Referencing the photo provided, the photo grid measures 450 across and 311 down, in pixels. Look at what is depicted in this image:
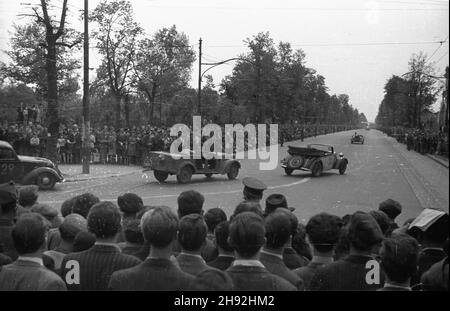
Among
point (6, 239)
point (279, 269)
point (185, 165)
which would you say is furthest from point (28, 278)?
point (185, 165)

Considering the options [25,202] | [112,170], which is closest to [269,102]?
[112,170]

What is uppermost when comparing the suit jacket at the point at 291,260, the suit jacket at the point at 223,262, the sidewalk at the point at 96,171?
the suit jacket at the point at 223,262

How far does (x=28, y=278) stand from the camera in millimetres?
3115

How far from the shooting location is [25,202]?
232 inches

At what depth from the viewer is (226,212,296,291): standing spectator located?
2908mm

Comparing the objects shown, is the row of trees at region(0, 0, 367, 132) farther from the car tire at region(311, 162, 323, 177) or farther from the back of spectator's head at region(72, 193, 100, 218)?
the back of spectator's head at region(72, 193, 100, 218)

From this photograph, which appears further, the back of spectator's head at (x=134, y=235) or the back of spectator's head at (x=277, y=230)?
the back of spectator's head at (x=134, y=235)

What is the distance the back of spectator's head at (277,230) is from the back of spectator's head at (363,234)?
0.41 meters

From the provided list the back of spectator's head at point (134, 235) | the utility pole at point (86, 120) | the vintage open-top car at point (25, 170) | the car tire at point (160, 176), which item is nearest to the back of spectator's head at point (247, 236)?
the back of spectator's head at point (134, 235)

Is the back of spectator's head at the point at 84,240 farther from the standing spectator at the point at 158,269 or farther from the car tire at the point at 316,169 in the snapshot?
the car tire at the point at 316,169

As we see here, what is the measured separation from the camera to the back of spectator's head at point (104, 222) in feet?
11.7

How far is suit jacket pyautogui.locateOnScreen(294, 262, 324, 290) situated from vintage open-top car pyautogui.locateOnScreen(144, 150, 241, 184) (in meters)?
14.5
